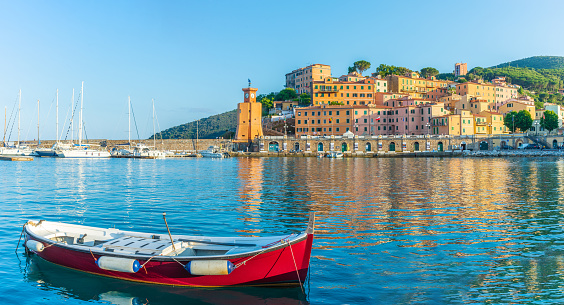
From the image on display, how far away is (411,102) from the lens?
102 metres

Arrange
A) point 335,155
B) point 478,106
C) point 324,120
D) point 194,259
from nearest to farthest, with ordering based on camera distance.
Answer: point 194,259 → point 335,155 → point 324,120 → point 478,106

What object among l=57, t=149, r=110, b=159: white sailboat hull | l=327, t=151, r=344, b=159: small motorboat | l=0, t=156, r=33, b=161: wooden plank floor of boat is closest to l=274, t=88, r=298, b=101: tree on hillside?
l=327, t=151, r=344, b=159: small motorboat

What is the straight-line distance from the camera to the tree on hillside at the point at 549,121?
9106 cm

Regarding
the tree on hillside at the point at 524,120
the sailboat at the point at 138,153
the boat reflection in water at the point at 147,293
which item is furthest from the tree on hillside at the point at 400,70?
the boat reflection in water at the point at 147,293

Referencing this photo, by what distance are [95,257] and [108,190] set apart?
20911 millimetres

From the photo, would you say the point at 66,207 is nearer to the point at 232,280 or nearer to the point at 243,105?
the point at 232,280

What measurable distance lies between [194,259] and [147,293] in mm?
1427

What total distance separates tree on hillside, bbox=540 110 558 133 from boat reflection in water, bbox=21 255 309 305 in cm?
10064

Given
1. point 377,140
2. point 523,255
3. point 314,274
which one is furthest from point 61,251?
point 377,140

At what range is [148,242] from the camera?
36.5 feet

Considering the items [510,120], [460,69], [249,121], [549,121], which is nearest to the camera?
[549,121]

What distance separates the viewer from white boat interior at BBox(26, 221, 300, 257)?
10.0 meters

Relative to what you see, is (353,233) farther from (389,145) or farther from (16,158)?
(389,145)

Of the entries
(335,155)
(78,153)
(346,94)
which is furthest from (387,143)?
(78,153)
